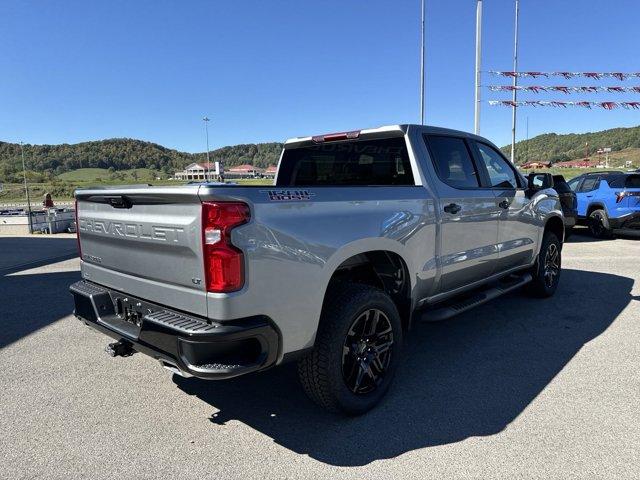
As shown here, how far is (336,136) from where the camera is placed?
4227 millimetres

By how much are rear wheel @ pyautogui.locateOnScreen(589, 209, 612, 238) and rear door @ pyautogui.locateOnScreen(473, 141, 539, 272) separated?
768 centimetres

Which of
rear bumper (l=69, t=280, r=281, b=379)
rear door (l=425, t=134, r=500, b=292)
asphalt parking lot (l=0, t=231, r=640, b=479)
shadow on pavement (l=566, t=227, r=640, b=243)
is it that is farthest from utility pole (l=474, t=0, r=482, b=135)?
rear bumper (l=69, t=280, r=281, b=379)

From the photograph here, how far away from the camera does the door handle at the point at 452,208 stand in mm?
3799

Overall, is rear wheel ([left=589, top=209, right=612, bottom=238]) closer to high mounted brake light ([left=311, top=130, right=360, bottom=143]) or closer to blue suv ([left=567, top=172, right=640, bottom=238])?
blue suv ([left=567, top=172, right=640, bottom=238])

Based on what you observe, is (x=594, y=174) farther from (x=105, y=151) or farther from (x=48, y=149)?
(x=48, y=149)

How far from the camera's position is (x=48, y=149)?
97812 mm

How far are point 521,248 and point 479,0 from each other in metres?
17.3

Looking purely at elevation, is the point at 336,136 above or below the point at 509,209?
above

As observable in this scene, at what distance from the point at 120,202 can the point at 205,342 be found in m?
1.13

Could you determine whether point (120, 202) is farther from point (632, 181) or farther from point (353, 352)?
point (632, 181)

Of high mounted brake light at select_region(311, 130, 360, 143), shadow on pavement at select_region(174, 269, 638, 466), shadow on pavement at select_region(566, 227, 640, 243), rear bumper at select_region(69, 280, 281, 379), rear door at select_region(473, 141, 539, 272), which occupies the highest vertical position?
high mounted brake light at select_region(311, 130, 360, 143)

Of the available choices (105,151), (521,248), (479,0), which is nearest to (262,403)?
(521,248)

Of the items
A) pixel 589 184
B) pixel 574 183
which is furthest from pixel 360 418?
pixel 574 183

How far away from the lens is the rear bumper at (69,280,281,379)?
2338 mm
